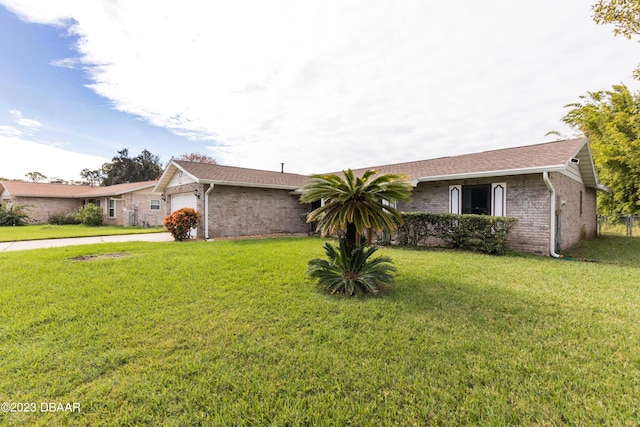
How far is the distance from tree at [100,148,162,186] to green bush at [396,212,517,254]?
4588 cm

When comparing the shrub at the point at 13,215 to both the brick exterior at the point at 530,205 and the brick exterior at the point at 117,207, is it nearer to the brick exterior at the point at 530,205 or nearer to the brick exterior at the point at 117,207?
the brick exterior at the point at 117,207

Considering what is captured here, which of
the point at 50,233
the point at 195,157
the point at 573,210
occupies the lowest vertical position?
the point at 50,233

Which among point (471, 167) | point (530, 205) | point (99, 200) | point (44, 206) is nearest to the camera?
point (530, 205)

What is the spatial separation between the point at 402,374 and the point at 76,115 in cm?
1996

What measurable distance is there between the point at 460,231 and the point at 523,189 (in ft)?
8.54

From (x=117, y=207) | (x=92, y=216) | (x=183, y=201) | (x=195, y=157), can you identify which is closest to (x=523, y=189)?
(x=183, y=201)

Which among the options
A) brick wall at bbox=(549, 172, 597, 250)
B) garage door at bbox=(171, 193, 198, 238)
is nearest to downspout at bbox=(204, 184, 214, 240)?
garage door at bbox=(171, 193, 198, 238)

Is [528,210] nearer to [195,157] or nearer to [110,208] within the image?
[110,208]

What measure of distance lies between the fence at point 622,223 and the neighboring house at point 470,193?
1.41 m

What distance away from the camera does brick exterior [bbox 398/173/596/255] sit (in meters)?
9.09

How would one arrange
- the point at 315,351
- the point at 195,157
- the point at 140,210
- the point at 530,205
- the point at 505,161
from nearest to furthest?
the point at 315,351 → the point at 530,205 → the point at 505,161 → the point at 140,210 → the point at 195,157

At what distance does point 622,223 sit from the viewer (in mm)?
17359

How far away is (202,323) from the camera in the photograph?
12.4 ft

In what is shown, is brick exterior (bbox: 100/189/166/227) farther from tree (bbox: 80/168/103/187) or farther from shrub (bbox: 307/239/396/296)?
tree (bbox: 80/168/103/187)
